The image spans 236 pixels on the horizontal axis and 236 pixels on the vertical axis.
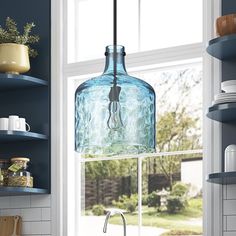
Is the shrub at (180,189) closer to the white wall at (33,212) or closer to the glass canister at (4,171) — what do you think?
the white wall at (33,212)

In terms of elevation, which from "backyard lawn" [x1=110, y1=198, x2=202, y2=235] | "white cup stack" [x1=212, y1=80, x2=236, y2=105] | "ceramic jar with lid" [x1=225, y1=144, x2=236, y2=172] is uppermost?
"white cup stack" [x1=212, y1=80, x2=236, y2=105]

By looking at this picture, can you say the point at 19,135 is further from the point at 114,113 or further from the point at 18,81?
the point at 114,113

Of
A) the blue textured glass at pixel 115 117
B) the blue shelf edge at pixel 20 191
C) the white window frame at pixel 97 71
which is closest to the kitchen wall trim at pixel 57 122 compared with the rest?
the white window frame at pixel 97 71

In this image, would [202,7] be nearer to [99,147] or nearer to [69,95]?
[69,95]

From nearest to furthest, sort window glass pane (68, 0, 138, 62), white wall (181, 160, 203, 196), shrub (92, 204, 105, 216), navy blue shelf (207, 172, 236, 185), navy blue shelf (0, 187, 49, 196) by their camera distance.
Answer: navy blue shelf (207, 172, 236, 185) → navy blue shelf (0, 187, 49, 196) → white wall (181, 160, 203, 196) → window glass pane (68, 0, 138, 62) → shrub (92, 204, 105, 216)

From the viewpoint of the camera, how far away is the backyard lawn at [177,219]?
4.58m

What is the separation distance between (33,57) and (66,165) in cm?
81

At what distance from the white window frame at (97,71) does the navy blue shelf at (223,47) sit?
0.40 feet

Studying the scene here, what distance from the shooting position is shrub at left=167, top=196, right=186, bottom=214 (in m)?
4.64

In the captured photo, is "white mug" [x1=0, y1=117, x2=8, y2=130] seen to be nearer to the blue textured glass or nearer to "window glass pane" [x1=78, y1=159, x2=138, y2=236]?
"window glass pane" [x1=78, y1=159, x2=138, y2=236]

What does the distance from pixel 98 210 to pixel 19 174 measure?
69cm

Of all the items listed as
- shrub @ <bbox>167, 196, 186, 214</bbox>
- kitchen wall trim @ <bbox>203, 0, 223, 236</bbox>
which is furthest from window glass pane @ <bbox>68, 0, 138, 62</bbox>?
shrub @ <bbox>167, 196, 186, 214</bbox>

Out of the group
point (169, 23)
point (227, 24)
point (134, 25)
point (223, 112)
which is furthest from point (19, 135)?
point (227, 24)

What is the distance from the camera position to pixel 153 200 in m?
4.69
